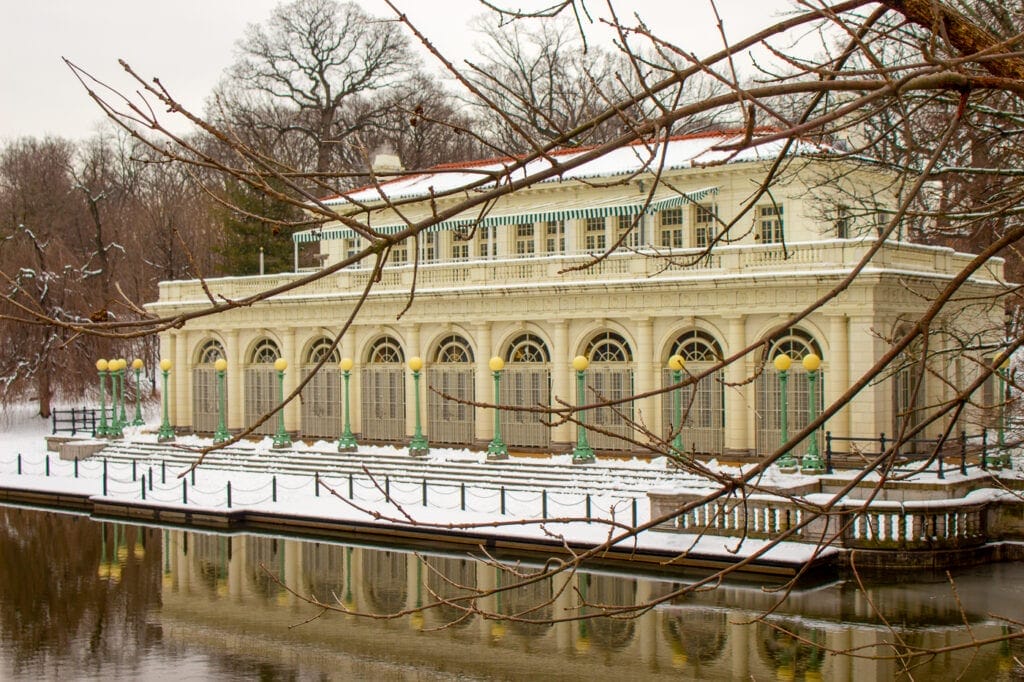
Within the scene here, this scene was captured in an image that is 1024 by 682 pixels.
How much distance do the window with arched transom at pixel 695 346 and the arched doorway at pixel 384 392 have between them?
358 inches

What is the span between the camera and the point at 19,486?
3506cm

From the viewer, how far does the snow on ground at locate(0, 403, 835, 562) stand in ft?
79.6

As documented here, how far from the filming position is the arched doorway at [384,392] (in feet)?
127

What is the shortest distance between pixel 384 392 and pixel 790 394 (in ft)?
42.4

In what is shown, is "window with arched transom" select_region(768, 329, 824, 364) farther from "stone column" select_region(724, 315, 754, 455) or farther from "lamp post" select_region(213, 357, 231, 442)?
"lamp post" select_region(213, 357, 231, 442)

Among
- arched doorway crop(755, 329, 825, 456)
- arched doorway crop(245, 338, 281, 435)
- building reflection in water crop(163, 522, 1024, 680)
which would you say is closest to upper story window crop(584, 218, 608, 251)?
arched doorway crop(755, 329, 825, 456)

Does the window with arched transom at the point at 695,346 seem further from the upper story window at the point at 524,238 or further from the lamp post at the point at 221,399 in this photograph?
the lamp post at the point at 221,399

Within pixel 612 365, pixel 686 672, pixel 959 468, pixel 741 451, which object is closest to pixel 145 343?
pixel 612 365

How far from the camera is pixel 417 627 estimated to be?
15344 mm

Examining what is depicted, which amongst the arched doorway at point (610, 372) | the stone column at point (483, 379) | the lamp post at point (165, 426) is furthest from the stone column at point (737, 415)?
the lamp post at point (165, 426)

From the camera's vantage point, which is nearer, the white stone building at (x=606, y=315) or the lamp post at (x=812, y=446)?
the lamp post at (x=812, y=446)

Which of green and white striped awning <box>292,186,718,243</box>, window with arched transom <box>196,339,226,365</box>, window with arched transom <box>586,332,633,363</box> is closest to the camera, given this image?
window with arched transom <box>586,332,633,363</box>

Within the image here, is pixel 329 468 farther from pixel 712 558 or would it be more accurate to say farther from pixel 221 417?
pixel 712 558

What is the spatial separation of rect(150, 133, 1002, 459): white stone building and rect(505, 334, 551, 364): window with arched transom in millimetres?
69
